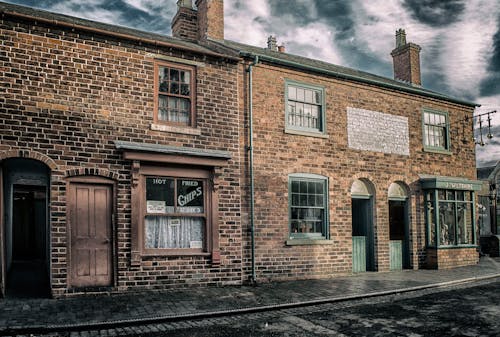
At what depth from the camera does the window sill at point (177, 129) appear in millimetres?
10772

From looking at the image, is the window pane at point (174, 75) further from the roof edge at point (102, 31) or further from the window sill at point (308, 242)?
the window sill at point (308, 242)

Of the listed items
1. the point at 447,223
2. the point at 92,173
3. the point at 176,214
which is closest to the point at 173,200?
the point at 176,214

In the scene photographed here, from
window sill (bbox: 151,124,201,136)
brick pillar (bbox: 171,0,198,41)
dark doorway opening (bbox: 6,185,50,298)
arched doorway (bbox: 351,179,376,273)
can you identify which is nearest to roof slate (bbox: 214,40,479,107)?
brick pillar (bbox: 171,0,198,41)

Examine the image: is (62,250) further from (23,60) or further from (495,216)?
(495,216)

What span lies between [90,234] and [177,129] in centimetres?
314

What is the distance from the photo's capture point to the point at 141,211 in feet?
34.3

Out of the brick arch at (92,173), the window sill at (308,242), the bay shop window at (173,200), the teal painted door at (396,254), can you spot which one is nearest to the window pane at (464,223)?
the teal painted door at (396,254)

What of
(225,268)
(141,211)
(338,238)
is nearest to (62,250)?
(141,211)

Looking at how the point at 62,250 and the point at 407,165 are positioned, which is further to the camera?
the point at 407,165

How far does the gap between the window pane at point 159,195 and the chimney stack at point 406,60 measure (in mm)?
13177

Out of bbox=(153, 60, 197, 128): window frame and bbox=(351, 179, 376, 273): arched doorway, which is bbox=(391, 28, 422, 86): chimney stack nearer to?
bbox=(351, 179, 376, 273): arched doorway

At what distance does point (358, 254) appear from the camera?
1429 centimetres

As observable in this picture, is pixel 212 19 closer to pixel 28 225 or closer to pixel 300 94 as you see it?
pixel 300 94

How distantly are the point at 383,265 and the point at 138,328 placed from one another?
9.39 m
